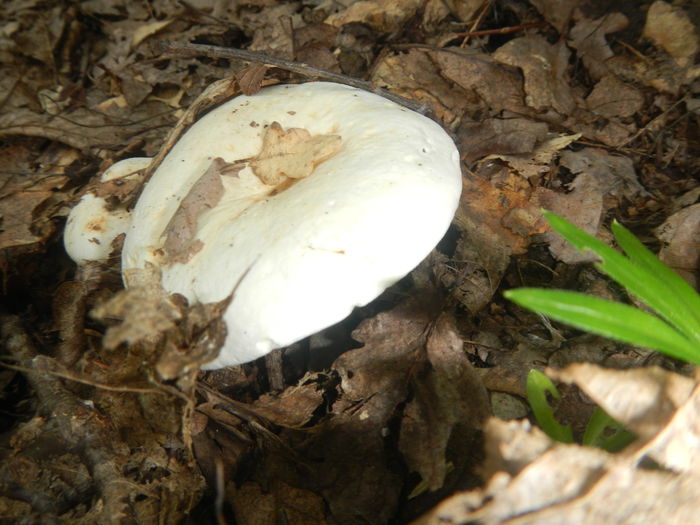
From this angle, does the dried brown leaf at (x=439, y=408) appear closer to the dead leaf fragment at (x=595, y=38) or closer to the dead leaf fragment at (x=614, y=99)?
the dead leaf fragment at (x=614, y=99)

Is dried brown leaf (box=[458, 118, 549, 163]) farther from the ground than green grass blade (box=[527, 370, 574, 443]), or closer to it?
farther from the ground

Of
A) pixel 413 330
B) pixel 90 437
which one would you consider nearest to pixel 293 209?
pixel 413 330

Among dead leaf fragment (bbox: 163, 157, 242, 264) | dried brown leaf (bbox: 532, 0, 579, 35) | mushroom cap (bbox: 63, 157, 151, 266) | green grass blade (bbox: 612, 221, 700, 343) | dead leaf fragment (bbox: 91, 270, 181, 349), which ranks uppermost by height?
dried brown leaf (bbox: 532, 0, 579, 35)

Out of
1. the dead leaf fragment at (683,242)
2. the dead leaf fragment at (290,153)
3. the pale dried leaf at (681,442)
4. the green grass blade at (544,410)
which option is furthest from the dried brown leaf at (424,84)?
the pale dried leaf at (681,442)

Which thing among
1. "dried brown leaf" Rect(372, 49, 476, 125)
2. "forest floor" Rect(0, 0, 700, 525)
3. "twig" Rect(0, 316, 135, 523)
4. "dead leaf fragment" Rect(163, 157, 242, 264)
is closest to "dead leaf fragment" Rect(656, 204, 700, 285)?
"forest floor" Rect(0, 0, 700, 525)

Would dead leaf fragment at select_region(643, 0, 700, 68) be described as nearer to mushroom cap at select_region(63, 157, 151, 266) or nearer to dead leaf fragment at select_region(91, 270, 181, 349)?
dead leaf fragment at select_region(91, 270, 181, 349)

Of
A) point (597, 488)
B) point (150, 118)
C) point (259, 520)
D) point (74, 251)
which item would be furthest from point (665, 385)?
point (150, 118)

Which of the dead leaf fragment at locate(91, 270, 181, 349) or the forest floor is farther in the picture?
the dead leaf fragment at locate(91, 270, 181, 349)
